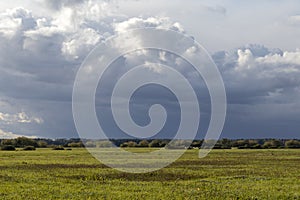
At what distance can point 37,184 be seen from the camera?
33812 millimetres

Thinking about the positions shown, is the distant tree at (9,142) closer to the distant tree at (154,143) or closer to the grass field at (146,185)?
the distant tree at (154,143)

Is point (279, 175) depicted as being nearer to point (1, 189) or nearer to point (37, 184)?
point (37, 184)

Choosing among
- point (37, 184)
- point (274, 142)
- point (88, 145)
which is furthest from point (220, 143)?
point (37, 184)

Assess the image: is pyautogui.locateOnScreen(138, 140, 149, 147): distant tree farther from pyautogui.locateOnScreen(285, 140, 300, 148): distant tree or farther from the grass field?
the grass field

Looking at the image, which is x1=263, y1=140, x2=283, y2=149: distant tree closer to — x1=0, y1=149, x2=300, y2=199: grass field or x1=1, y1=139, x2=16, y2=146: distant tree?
x1=1, y1=139, x2=16, y2=146: distant tree

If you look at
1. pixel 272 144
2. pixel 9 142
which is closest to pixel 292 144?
pixel 272 144

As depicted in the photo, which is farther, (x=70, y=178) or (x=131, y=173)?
(x=131, y=173)

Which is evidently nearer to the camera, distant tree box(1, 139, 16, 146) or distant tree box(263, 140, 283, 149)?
distant tree box(263, 140, 283, 149)

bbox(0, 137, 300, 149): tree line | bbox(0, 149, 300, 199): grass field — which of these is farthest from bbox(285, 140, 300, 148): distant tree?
bbox(0, 149, 300, 199): grass field

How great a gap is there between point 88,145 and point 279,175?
107243 millimetres

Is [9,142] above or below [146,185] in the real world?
above

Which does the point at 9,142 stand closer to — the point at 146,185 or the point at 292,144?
the point at 292,144

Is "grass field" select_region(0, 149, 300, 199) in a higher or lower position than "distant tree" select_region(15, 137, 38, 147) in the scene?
lower

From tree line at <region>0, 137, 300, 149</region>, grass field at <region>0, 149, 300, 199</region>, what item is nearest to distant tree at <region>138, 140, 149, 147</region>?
tree line at <region>0, 137, 300, 149</region>
